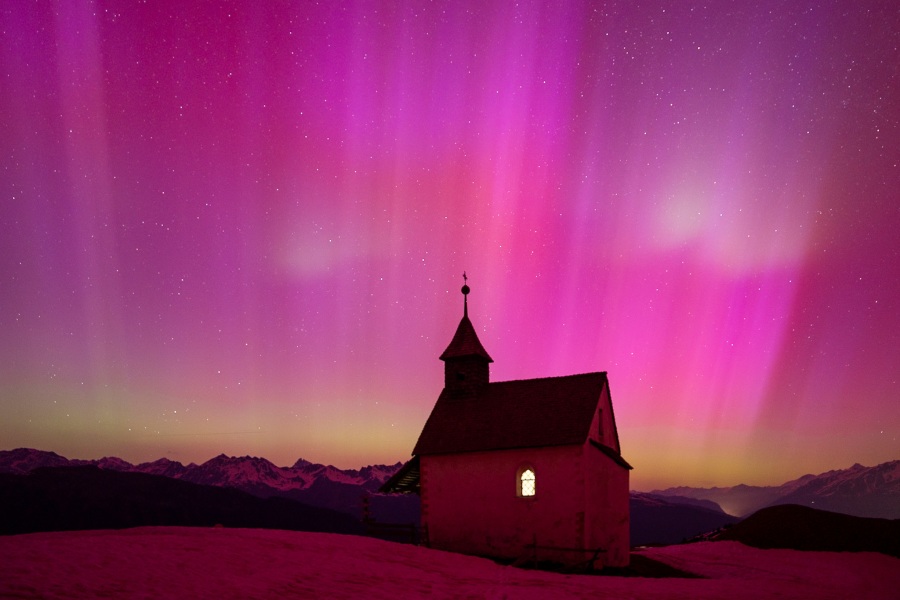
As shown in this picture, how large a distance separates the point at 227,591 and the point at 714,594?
15289mm

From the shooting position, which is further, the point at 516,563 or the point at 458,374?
the point at 458,374

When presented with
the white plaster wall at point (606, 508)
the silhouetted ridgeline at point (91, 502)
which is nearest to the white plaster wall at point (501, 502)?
the white plaster wall at point (606, 508)

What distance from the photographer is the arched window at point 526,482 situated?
31969 millimetres

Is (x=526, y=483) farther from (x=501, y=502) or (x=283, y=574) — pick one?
(x=283, y=574)

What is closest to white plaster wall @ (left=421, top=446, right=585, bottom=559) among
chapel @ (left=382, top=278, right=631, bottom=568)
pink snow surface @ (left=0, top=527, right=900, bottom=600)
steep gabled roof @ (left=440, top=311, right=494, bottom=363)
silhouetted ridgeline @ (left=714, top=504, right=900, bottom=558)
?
chapel @ (left=382, top=278, right=631, bottom=568)

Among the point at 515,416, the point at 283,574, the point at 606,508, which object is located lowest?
the point at 283,574

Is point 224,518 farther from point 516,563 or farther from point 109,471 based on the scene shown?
point 516,563

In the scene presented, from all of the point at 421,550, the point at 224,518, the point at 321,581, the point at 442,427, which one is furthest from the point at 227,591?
the point at 224,518

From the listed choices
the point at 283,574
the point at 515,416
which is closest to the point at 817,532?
the point at 515,416

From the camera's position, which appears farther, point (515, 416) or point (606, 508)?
point (515, 416)

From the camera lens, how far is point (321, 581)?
61.4 ft

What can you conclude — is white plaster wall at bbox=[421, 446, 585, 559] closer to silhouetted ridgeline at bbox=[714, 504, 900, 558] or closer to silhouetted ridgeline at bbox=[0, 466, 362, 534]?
silhouetted ridgeline at bbox=[714, 504, 900, 558]

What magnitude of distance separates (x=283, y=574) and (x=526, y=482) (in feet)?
51.0

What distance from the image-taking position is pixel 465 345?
38.6 metres
